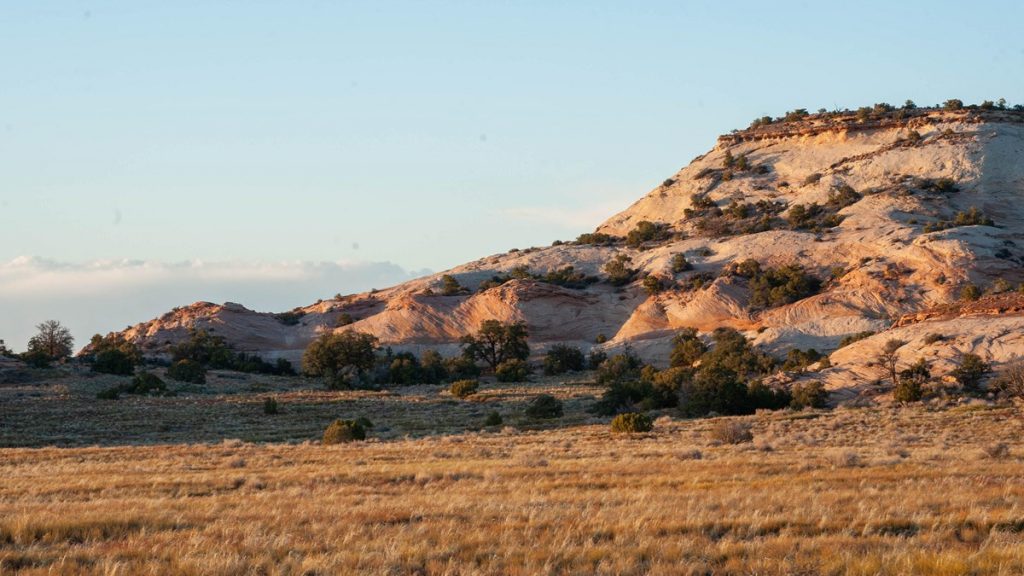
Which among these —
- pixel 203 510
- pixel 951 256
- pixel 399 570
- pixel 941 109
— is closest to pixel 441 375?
pixel 951 256

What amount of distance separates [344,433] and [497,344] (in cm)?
4404

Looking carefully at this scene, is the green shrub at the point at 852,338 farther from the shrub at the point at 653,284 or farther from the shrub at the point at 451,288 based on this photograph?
the shrub at the point at 451,288

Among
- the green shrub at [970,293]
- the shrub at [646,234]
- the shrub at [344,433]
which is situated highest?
the shrub at [646,234]

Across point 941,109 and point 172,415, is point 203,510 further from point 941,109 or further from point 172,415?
point 941,109

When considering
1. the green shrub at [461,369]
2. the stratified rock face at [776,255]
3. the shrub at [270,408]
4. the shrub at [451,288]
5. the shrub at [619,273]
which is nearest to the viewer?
the shrub at [270,408]

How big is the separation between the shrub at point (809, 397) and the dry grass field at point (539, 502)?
20.8ft

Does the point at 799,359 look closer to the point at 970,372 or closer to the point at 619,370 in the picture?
the point at 619,370

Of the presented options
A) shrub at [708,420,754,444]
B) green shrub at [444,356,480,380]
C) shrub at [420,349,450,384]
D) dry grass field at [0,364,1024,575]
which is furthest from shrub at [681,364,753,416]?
green shrub at [444,356,480,380]

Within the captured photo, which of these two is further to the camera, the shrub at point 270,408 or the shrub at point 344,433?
the shrub at point 270,408

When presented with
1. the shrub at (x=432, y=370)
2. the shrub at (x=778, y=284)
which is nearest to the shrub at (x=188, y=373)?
the shrub at (x=432, y=370)

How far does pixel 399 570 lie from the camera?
10.9 m

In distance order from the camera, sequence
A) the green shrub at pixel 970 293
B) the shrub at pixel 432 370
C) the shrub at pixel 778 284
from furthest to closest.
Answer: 1. the shrub at pixel 778 284
2. the shrub at pixel 432 370
3. the green shrub at pixel 970 293

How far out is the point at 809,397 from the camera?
40.8 meters

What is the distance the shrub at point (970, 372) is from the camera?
41.0 meters
